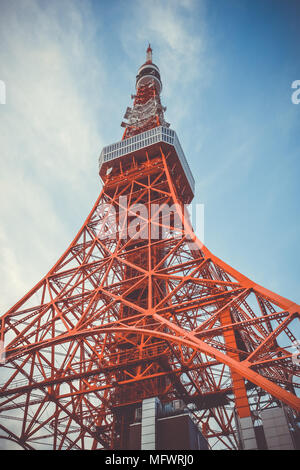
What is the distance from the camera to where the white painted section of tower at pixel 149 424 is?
11234 millimetres

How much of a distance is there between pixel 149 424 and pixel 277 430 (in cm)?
394

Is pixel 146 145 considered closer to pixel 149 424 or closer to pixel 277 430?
pixel 149 424

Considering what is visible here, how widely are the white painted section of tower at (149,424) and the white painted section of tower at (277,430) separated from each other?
343 cm

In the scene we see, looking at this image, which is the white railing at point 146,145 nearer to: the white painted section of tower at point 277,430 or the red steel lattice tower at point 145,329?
the red steel lattice tower at point 145,329

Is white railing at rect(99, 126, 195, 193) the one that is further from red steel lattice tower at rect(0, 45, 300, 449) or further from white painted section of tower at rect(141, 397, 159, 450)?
white painted section of tower at rect(141, 397, 159, 450)

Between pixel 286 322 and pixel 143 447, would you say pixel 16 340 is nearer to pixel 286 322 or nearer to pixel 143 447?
pixel 143 447

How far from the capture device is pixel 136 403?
15.5m

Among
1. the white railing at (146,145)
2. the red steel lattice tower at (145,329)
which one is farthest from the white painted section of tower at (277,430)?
the white railing at (146,145)

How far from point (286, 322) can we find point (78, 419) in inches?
418

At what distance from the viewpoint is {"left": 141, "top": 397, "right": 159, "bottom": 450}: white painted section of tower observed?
1123 centimetres

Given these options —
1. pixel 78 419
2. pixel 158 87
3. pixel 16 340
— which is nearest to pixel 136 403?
pixel 78 419

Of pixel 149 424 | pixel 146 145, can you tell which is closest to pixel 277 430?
pixel 149 424

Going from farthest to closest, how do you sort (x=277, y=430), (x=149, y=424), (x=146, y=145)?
1. (x=146, y=145)
2. (x=149, y=424)
3. (x=277, y=430)

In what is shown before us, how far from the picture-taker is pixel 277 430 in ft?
33.9
